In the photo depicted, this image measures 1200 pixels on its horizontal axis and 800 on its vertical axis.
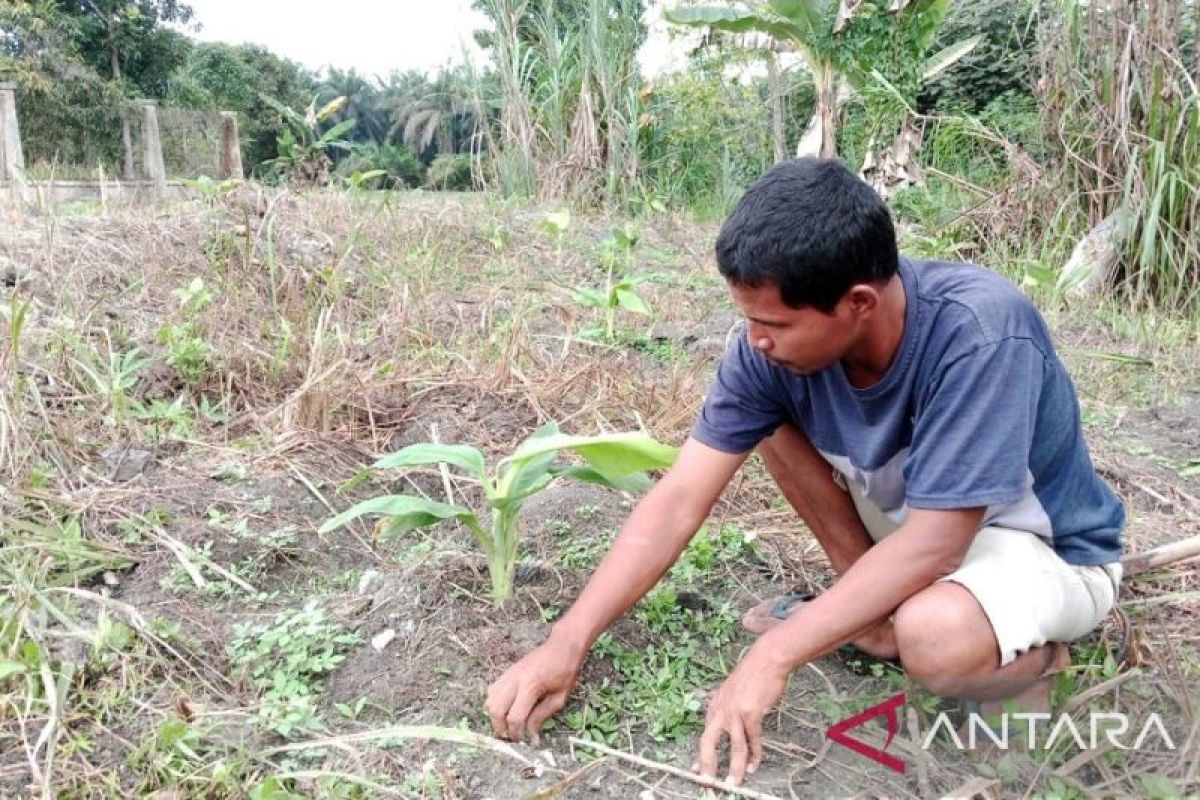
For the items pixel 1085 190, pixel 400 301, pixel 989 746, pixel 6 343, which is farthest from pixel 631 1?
pixel 989 746

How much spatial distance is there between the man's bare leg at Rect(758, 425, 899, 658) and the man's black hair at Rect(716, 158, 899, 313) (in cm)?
42

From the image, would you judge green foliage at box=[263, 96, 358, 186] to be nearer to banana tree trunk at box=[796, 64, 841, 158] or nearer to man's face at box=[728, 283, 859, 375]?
banana tree trunk at box=[796, 64, 841, 158]

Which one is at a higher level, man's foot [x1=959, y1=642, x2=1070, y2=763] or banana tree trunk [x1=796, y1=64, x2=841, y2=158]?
banana tree trunk [x1=796, y1=64, x2=841, y2=158]

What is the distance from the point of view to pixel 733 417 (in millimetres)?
1569

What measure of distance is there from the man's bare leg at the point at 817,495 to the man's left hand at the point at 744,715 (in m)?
0.38

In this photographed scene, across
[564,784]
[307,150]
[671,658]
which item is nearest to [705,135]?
[307,150]

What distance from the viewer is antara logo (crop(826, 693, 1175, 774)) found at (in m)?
1.39

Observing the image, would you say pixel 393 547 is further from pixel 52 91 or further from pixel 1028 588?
pixel 52 91

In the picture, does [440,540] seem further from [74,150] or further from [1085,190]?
[74,150]

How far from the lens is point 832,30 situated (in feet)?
20.4

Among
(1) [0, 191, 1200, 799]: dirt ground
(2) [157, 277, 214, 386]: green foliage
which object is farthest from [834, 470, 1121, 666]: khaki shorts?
(2) [157, 277, 214, 386]: green foliage

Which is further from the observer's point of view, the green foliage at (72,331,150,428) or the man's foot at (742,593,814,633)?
the green foliage at (72,331,150,428)

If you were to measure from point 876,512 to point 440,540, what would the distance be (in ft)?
2.99

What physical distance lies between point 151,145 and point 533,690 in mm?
11102
